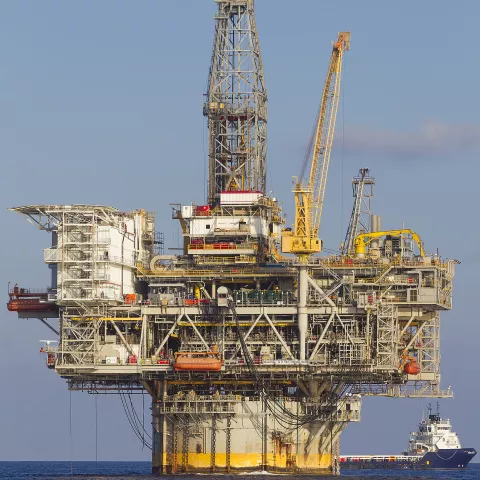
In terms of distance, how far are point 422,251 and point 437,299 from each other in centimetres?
530

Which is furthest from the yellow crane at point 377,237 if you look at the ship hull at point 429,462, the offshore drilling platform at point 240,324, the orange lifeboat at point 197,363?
the ship hull at point 429,462

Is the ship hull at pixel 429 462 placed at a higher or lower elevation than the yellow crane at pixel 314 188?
lower

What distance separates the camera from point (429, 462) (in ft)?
590

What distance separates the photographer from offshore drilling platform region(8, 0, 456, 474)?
4045 inches

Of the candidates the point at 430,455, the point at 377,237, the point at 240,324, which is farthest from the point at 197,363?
the point at 430,455

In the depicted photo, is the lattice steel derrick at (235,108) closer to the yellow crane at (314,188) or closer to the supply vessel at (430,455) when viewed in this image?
the yellow crane at (314,188)

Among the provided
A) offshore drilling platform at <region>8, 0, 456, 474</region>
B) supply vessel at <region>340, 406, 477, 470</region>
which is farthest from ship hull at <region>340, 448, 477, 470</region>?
offshore drilling platform at <region>8, 0, 456, 474</region>

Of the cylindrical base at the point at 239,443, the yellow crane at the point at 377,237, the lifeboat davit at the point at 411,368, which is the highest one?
the yellow crane at the point at 377,237

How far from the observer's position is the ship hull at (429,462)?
180 m

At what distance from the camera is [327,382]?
10456 centimetres

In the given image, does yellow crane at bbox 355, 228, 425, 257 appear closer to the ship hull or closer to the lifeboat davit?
the lifeboat davit

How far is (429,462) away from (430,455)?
0.82 meters

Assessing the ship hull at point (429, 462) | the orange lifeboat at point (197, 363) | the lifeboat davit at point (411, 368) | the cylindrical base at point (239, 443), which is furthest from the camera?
the ship hull at point (429, 462)

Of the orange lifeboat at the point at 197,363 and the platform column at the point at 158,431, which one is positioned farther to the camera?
the platform column at the point at 158,431
